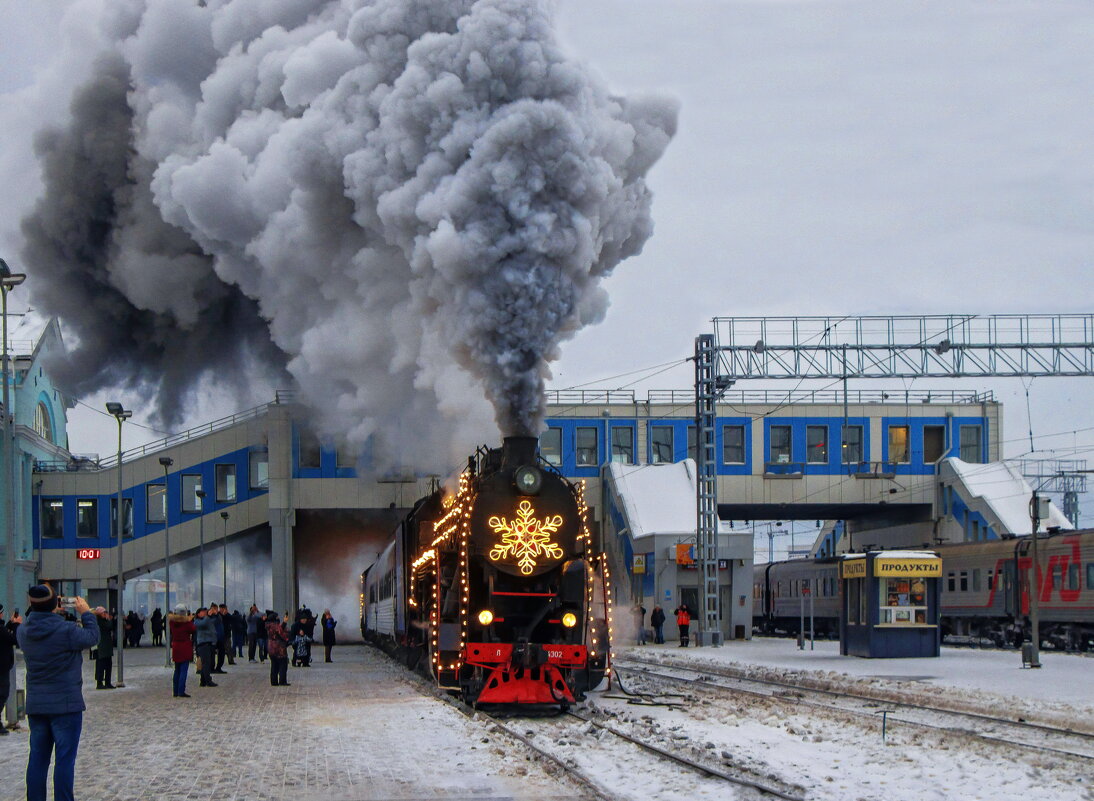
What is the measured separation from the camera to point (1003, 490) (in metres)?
44.4

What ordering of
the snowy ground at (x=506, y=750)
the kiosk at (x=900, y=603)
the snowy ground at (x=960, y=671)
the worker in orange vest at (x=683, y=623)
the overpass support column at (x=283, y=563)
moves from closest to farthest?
the snowy ground at (x=506, y=750) → the snowy ground at (x=960, y=671) → the kiosk at (x=900, y=603) → the worker in orange vest at (x=683, y=623) → the overpass support column at (x=283, y=563)

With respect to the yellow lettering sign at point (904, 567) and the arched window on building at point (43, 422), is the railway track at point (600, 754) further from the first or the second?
the arched window on building at point (43, 422)

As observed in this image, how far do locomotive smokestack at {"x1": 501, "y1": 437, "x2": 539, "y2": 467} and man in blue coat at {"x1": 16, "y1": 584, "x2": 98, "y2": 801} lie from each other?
7.87 m

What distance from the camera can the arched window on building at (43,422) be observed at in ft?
153

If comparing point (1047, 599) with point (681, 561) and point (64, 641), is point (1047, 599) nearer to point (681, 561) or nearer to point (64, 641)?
point (681, 561)

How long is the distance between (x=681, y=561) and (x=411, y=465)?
10.1 meters

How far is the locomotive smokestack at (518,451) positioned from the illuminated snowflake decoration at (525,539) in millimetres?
796

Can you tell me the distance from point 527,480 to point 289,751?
456 cm

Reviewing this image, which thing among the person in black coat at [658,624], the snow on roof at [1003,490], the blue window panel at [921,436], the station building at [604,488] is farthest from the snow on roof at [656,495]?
the snow on roof at [1003,490]

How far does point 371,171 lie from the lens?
69.1 feet

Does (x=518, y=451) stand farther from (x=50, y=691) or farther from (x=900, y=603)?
(x=900, y=603)

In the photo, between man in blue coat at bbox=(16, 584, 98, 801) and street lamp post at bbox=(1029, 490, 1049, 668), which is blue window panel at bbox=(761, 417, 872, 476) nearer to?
street lamp post at bbox=(1029, 490, 1049, 668)

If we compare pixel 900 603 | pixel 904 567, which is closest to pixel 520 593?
pixel 904 567

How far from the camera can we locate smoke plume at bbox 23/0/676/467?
18594mm
